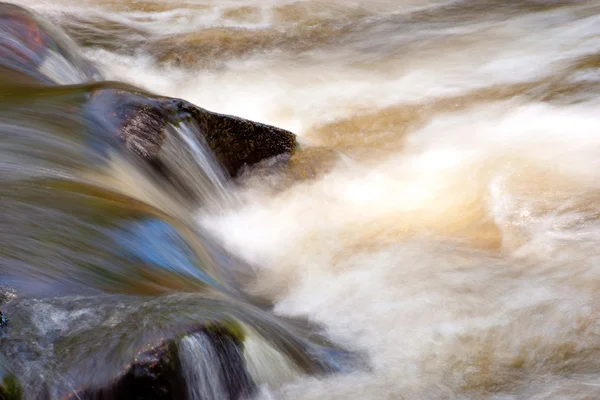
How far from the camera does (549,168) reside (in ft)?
18.5

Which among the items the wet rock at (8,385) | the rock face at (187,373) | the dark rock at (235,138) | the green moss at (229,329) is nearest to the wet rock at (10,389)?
the wet rock at (8,385)

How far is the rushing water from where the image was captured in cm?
363

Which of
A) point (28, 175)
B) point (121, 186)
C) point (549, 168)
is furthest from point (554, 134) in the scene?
point (28, 175)

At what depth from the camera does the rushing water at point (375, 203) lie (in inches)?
143

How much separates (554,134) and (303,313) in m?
2.83

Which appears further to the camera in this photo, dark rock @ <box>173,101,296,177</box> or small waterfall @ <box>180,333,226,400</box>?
dark rock @ <box>173,101,296,177</box>

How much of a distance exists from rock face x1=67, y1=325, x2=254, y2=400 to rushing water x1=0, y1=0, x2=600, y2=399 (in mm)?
23

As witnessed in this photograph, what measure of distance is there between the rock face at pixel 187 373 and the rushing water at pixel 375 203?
23 millimetres

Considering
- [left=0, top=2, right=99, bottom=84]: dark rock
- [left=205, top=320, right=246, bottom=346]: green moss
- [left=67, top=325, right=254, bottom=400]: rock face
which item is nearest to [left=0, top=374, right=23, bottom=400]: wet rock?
[left=67, top=325, right=254, bottom=400]: rock face

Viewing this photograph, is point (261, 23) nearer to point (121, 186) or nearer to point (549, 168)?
point (549, 168)

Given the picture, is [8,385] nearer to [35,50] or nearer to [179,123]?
[179,123]

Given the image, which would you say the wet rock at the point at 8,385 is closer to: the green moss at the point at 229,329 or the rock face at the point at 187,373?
the rock face at the point at 187,373

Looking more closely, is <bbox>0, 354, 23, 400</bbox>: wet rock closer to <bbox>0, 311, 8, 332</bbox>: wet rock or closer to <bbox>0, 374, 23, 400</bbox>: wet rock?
<bbox>0, 374, 23, 400</bbox>: wet rock

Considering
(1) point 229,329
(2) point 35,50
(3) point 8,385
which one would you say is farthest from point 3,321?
(2) point 35,50
